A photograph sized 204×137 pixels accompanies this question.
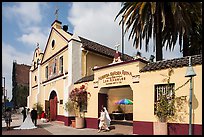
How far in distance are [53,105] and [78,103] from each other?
6542mm

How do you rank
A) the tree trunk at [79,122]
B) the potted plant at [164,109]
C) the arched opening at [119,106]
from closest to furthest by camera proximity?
the potted plant at [164,109], the tree trunk at [79,122], the arched opening at [119,106]

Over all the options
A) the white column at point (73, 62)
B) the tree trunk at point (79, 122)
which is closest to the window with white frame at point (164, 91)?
the tree trunk at point (79, 122)

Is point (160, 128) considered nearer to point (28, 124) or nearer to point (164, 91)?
point (164, 91)

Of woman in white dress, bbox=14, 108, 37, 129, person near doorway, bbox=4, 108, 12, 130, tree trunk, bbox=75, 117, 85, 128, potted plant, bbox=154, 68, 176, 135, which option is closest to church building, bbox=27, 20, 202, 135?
potted plant, bbox=154, 68, 176, 135

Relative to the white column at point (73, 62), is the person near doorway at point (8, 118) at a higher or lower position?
lower

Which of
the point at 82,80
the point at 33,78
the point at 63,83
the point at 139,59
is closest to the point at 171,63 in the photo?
the point at 139,59

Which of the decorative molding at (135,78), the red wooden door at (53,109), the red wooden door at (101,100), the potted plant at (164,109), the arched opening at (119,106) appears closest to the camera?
the potted plant at (164,109)

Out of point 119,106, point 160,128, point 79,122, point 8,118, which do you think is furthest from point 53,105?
point 160,128

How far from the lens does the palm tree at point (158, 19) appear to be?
15.0 metres

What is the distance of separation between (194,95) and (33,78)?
26.1 metres

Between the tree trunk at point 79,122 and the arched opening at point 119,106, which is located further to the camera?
the arched opening at point 119,106

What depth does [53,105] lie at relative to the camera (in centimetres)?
2327

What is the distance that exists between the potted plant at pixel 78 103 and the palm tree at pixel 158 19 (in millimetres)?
5177

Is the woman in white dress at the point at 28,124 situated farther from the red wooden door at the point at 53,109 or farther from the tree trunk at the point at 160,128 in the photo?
the tree trunk at the point at 160,128
